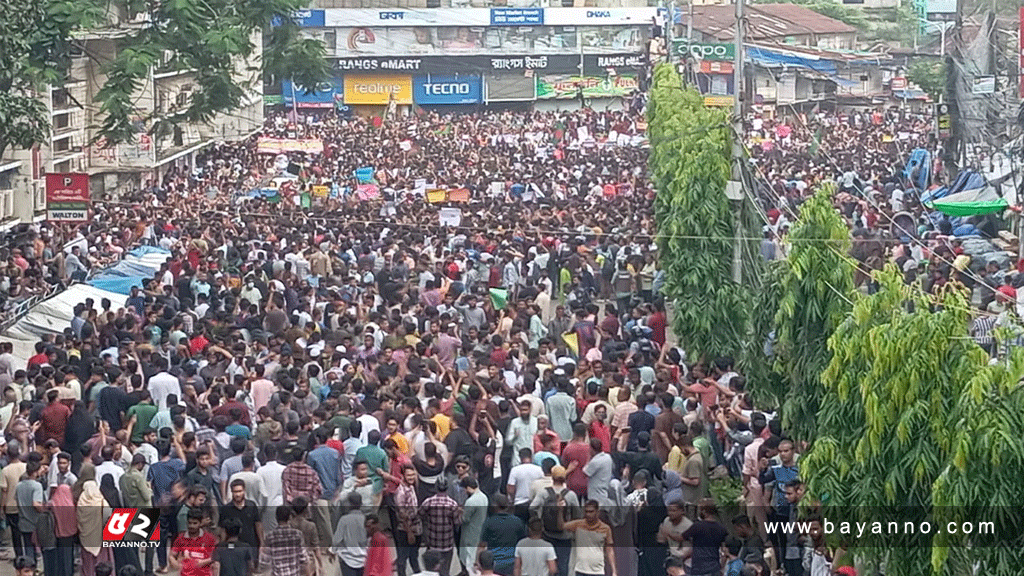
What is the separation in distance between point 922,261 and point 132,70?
1372cm

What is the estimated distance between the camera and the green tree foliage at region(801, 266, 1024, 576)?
8484 mm

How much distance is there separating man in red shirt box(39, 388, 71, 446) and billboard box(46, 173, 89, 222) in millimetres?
10057

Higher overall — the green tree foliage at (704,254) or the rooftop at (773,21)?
the rooftop at (773,21)

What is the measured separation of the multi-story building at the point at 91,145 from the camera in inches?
1173

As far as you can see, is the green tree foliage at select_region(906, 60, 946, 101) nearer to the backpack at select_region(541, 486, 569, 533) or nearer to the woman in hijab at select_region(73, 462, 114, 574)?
the backpack at select_region(541, 486, 569, 533)

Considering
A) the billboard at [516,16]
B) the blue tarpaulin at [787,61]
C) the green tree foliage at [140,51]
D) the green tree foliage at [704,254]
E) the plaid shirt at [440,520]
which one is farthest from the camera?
the billboard at [516,16]

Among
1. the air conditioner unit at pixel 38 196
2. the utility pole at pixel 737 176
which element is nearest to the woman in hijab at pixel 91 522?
the utility pole at pixel 737 176

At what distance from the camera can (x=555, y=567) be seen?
35.7ft

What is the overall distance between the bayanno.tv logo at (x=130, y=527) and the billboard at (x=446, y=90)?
56.3 meters

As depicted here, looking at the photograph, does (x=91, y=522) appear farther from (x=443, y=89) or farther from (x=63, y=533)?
(x=443, y=89)

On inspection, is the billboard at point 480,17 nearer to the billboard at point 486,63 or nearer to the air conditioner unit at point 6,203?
the billboard at point 486,63

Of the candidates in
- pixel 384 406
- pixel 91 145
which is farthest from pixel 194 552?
pixel 91 145

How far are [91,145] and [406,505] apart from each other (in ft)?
79.6

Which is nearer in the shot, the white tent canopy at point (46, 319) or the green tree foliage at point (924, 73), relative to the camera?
the white tent canopy at point (46, 319)
